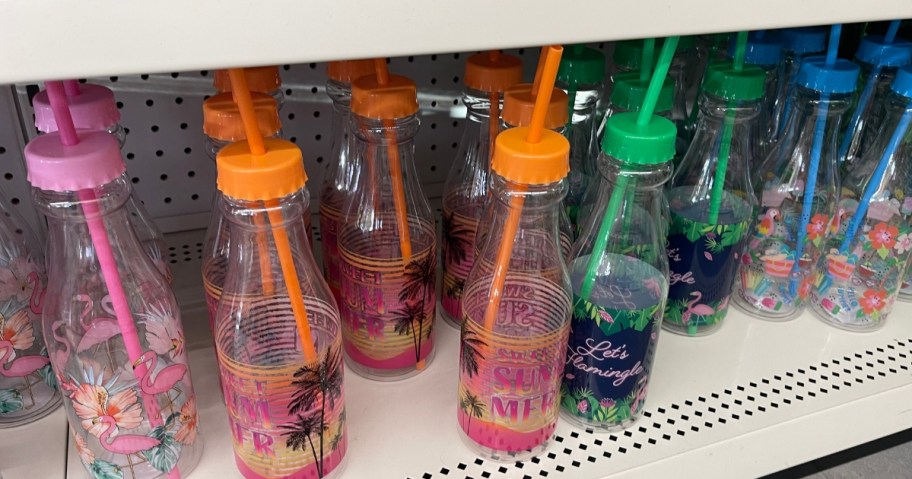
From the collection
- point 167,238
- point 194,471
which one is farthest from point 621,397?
point 167,238

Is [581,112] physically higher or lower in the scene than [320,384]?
higher

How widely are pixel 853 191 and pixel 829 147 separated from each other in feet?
0.22

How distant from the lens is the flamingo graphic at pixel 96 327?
532 millimetres

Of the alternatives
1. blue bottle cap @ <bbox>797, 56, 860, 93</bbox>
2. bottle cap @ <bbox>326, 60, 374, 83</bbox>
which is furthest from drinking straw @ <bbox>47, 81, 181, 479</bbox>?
blue bottle cap @ <bbox>797, 56, 860, 93</bbox>

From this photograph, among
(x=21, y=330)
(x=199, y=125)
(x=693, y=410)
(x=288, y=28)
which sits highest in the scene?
(x=288, y=28)

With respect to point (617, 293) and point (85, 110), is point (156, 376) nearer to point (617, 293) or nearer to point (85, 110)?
point (85, 110)

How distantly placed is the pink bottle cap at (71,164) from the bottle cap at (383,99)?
0.60 ft

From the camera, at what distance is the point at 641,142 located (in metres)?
0.51

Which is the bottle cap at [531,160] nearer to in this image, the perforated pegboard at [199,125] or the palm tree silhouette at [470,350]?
the palm tree silhouette at [470,350]

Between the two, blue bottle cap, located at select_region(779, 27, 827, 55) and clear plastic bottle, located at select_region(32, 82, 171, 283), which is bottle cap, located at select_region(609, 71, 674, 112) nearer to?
blue bottle cap, located at select_region(779, 27, 827, 55)

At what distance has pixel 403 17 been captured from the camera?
0.37 m

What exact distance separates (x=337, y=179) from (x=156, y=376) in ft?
0.83

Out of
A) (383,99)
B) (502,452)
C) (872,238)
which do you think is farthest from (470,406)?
(872,238)

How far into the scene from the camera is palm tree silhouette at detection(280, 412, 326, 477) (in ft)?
1.73
